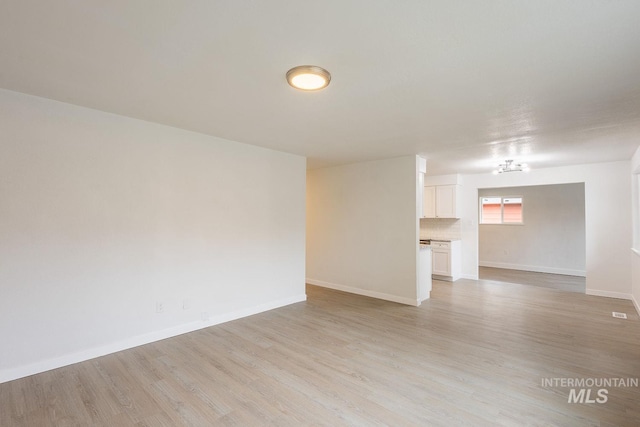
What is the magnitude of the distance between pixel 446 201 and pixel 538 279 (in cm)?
276

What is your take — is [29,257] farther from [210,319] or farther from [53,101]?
[210,319]

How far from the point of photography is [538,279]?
6953mm

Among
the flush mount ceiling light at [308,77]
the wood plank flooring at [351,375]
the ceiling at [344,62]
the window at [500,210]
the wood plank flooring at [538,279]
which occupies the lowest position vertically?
the wood plank flooring at [538,279]

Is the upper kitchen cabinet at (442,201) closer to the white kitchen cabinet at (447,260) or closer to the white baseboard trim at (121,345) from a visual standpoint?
the white kitchen cabinet at (447,260)

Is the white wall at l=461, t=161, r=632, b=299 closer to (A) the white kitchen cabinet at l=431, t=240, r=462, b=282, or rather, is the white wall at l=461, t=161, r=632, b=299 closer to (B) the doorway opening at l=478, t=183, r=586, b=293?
(B) the doorway opening at l=478, t=183, r=586, b=293

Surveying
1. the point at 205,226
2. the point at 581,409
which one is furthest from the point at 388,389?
the point at 205,226

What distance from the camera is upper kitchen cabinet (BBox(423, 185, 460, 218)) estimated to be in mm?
6949

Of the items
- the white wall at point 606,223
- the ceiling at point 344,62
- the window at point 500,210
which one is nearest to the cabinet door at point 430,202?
the white wall at point 606,223

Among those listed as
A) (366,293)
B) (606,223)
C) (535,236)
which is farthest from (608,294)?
(366,293)

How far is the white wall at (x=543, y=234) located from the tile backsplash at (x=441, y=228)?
7.10 feet

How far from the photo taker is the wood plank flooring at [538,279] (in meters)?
6.24

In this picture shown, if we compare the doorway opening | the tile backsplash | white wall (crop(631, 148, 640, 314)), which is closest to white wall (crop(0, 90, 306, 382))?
the tile backsplash

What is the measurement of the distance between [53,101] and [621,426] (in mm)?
5136

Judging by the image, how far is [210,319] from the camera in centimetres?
384
